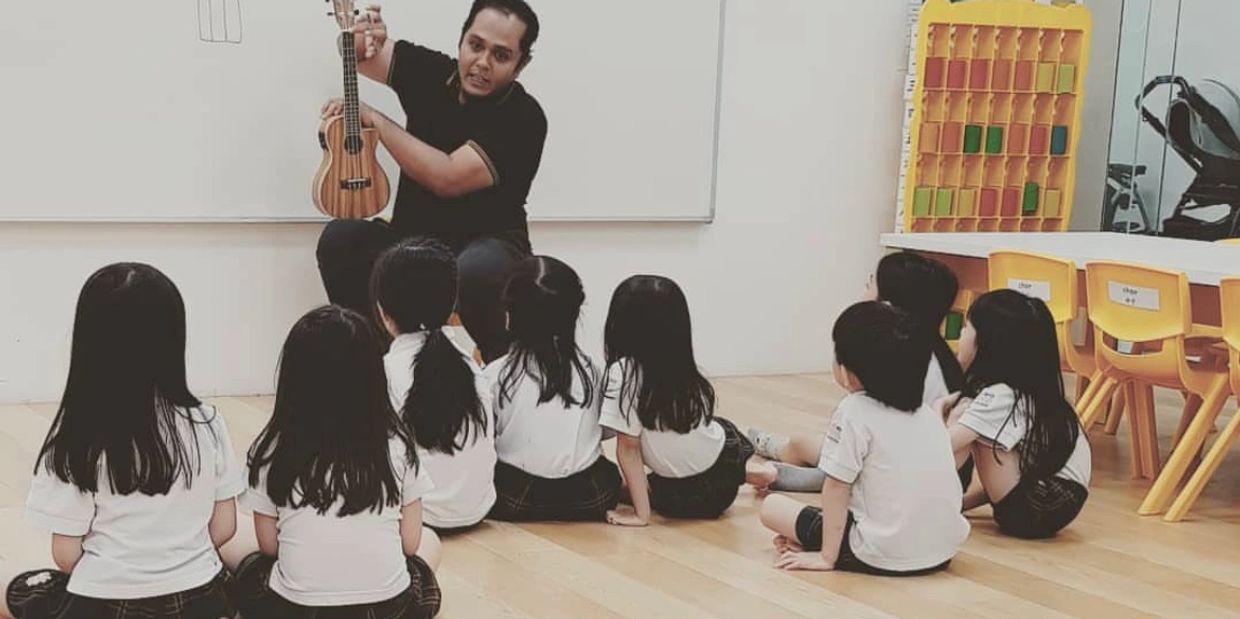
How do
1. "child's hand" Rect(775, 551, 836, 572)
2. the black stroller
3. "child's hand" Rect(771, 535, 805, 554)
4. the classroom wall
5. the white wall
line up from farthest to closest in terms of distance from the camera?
the classroom wall < the black stroller < the white wall < "child's hand" Rect(771, 535, 805, 554) < "child's hand" Rect(775, 551, 836, 572)

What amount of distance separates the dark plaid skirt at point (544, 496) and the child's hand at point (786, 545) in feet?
1.42

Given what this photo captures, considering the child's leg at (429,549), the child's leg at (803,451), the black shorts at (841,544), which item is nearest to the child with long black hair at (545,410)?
the black shorts at (841,544)

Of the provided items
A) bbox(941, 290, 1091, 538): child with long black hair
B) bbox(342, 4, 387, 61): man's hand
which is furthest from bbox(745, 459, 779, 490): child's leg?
bbox(342, 4, 387, 61): man's hand

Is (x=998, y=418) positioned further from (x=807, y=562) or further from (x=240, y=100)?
(x=240, y=100)

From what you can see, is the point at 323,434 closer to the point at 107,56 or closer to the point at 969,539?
the point at 969,539

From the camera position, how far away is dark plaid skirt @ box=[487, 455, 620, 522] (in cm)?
336

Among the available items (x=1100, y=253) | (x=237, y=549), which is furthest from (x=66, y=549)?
(x=1100, y=253)

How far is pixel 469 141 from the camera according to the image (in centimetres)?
434

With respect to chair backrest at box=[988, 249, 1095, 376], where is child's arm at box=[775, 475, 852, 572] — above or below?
below

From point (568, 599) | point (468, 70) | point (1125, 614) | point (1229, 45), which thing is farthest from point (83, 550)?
point (1229, 45)

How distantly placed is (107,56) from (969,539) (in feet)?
9.43

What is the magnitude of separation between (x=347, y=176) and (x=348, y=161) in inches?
1.8

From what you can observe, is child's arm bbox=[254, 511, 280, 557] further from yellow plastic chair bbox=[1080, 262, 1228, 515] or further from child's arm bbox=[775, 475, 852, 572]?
yellow plastic chair bbox=[1080, 262, 1228, 515]

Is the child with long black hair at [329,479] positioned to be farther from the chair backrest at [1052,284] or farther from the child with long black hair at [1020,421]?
the chair backrest at [1052,284]
